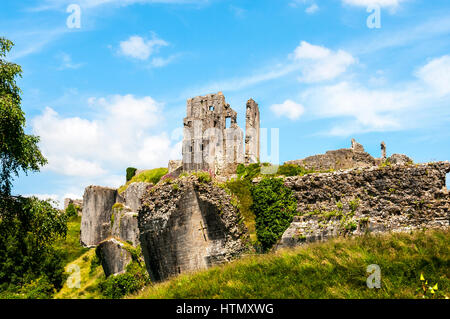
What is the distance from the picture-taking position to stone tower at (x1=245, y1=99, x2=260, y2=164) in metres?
42.5

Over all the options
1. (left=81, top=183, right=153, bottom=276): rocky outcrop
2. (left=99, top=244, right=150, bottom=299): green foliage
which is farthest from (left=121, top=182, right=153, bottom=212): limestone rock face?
(left=99, top=244, right=150, bottom=299): green foliage

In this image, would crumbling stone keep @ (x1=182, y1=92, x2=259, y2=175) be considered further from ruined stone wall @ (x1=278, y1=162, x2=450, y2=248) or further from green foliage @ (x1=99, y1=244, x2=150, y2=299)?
ruined stone wall @ (x1=278, y1=162, x2=450, y2=248)

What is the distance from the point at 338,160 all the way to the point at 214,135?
21343mm

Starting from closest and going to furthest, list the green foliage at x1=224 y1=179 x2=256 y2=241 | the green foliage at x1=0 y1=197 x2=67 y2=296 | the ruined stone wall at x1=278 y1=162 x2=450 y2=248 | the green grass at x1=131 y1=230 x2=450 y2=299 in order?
the green grass at x1=131 y1=230 x2=450 y2=299 → the ruined stone wall at x1=278 y1=162 x2=450 y2=248 → the green foliage at x1=224 y1=179 x2=256 y2=241 → the green foliage at x1=0 y1=197 x2=67 y2=296

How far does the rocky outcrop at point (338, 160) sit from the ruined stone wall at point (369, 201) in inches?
457

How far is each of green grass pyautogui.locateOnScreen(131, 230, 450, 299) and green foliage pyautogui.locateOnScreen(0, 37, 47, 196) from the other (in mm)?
10502

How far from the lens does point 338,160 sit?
91.7ft

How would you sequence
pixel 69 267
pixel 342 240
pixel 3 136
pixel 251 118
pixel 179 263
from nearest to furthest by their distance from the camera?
1. pixel 342 240
2. pixel 179 263
3. pixel 3 136
4. pixel 69 267
5. pixel 251 118

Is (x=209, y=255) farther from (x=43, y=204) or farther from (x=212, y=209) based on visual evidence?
(x=43, y=204)

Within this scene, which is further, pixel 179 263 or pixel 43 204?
pixel 43 204

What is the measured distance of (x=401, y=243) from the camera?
39.1ft

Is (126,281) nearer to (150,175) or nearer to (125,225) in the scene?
(125,225)
